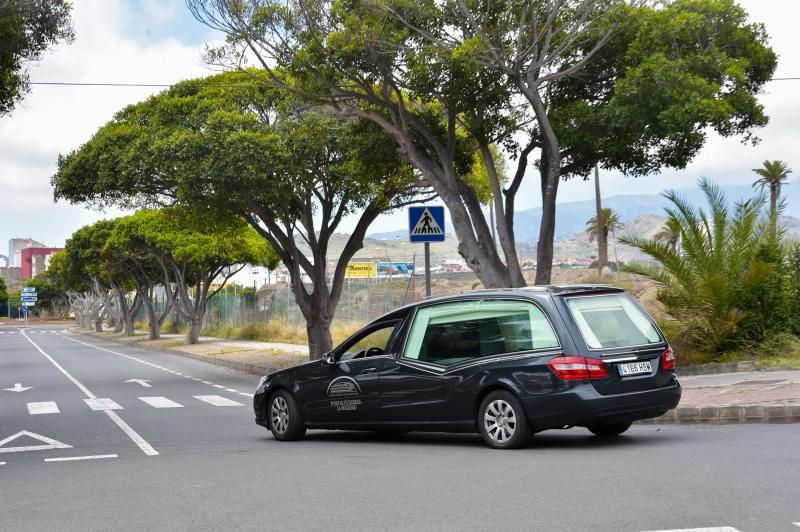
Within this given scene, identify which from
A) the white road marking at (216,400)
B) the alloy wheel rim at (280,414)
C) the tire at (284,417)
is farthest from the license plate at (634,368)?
the white road marking at (216,400)

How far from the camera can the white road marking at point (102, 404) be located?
17.3 metres

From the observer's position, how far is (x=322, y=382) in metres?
11.5

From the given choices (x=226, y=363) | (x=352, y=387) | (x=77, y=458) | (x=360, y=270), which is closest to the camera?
(x=77, y=458)

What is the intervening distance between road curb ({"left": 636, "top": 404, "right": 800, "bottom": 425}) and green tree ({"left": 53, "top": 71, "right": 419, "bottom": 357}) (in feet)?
32.0

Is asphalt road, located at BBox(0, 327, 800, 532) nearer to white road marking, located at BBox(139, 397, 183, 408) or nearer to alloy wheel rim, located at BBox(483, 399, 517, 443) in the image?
alloy wheel rim, located at BBox(483, 399, 517, 443)

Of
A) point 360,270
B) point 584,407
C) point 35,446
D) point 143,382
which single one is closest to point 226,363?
point 143,382

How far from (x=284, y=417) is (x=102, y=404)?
291 inches

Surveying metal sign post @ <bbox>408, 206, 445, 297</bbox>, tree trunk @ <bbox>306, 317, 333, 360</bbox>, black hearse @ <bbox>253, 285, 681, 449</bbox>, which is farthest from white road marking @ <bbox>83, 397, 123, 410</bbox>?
tree trunk @ <bbox>306, 317, 333, 360</bbox>

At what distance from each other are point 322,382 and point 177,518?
15.2 feet

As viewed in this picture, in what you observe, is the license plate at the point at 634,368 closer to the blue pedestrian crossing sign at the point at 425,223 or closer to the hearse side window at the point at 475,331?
the hearse side window at the point at 475,331

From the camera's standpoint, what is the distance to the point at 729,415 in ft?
38.2

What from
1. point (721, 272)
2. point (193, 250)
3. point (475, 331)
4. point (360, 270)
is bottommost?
point (475, 331)

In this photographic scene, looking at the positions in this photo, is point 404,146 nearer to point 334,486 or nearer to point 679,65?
point 679,65

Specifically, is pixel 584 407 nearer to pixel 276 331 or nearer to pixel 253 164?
pixel 253 164
